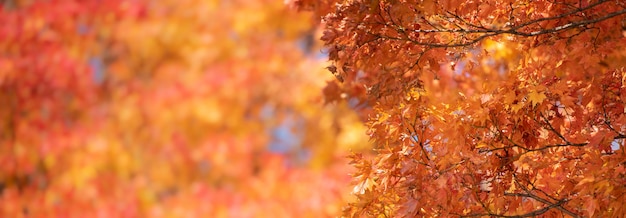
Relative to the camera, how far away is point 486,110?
11.6 ft

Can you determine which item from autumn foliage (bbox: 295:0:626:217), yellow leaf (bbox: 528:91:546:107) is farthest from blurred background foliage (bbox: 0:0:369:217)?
yellow leaf (bbox: 528:91:546:107)

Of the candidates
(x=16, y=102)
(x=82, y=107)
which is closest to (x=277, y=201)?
(x=82, y=107)

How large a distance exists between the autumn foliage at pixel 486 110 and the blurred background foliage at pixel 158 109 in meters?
5.50

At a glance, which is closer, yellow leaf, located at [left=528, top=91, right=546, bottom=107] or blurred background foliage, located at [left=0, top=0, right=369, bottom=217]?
yellow leaf, located at [left=528, top=91, right=546, bottom=107]

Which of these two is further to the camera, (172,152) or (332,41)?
(172,152)

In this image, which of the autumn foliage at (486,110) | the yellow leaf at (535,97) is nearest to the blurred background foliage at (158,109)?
the autumn foliage at (486,110)

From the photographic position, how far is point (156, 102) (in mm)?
10070

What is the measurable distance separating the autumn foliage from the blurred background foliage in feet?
18.1

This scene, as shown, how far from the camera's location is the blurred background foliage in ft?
31.5

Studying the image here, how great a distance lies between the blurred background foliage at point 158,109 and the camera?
31.5 feet

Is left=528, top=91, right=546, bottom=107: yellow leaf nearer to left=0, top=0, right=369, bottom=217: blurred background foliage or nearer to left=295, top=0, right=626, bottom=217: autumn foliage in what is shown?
left=295, top=0, right=626, bottom=217: autumn foliage

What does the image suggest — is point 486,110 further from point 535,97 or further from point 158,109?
point 158,109

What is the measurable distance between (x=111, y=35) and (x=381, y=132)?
7.09m

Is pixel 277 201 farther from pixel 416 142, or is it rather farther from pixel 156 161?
pixel 416 142
